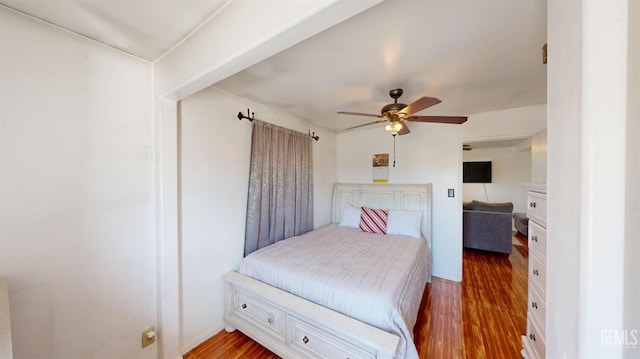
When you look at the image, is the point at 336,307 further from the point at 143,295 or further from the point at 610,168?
the point at 610,168

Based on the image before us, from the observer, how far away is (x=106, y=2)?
1.00 metres

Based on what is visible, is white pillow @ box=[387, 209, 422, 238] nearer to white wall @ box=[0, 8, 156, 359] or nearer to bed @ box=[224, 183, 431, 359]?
bed @ box=[224, 183, 431, 359]

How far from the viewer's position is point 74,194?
1219 millimetres

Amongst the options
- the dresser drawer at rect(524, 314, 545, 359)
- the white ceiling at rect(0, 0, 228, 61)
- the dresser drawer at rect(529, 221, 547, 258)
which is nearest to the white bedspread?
the dresser drawer at rect(524, 314, 545, 359)

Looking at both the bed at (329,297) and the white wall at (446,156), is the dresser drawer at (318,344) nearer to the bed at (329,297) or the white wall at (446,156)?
the bed at (329,297)

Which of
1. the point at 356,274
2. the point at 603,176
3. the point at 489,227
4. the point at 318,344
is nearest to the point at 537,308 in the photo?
the point at 356,274

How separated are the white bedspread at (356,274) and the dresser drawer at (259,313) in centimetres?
17

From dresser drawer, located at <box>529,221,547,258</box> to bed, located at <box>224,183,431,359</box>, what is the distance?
33.6 inches

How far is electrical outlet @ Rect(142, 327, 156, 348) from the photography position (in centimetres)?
149

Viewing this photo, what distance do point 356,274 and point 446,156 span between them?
7.30 ft


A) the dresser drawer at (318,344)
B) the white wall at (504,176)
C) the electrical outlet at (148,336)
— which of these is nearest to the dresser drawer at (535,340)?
the dresser drawer at (318,344)

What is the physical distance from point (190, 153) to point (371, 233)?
7.62ft

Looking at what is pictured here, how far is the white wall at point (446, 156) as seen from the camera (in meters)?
2.58

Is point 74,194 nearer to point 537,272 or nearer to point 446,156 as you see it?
point 537,272
